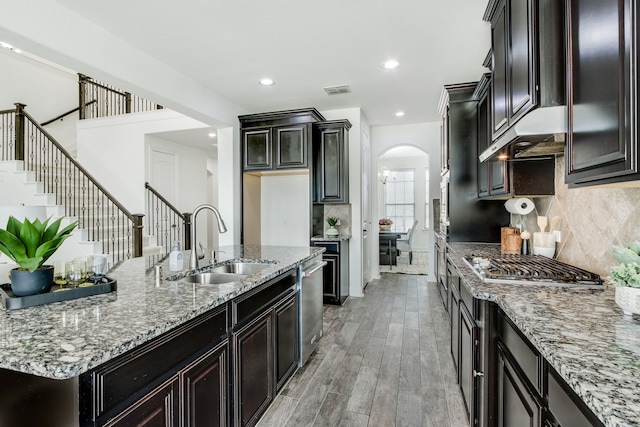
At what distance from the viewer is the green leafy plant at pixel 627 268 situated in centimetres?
107

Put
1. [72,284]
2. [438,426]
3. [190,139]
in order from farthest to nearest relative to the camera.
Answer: [190,139] < [438,426] < [72,284]

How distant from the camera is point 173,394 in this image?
1227 mm

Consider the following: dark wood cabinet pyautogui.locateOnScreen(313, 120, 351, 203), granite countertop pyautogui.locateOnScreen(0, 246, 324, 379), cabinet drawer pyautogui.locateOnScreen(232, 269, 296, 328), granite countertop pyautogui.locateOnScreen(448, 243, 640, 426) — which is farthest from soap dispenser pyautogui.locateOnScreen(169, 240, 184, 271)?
dark wood cabinet pyautogui.locateOnScreen(313, 120, 351, 203)

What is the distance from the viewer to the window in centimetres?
967

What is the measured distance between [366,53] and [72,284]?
9.58ft

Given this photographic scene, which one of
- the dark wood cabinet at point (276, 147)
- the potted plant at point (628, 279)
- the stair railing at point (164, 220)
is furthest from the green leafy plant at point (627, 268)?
the stair railing at point (164, 220)

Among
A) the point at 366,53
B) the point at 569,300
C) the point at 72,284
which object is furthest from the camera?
the point at 366,53

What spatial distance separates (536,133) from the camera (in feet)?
5.23

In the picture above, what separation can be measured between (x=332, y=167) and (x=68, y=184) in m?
4.76

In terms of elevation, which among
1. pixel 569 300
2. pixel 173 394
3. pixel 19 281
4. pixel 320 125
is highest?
pixel 320 125

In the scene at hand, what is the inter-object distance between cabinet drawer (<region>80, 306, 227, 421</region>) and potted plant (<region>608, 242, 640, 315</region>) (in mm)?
1573

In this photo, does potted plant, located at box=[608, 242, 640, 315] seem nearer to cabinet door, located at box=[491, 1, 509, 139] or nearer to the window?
cabinet door, located at box=[491, 1, 509, 139]

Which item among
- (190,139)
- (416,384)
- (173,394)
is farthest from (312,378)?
(190,139)

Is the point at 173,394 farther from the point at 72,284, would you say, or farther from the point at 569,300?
the point at 569,300
